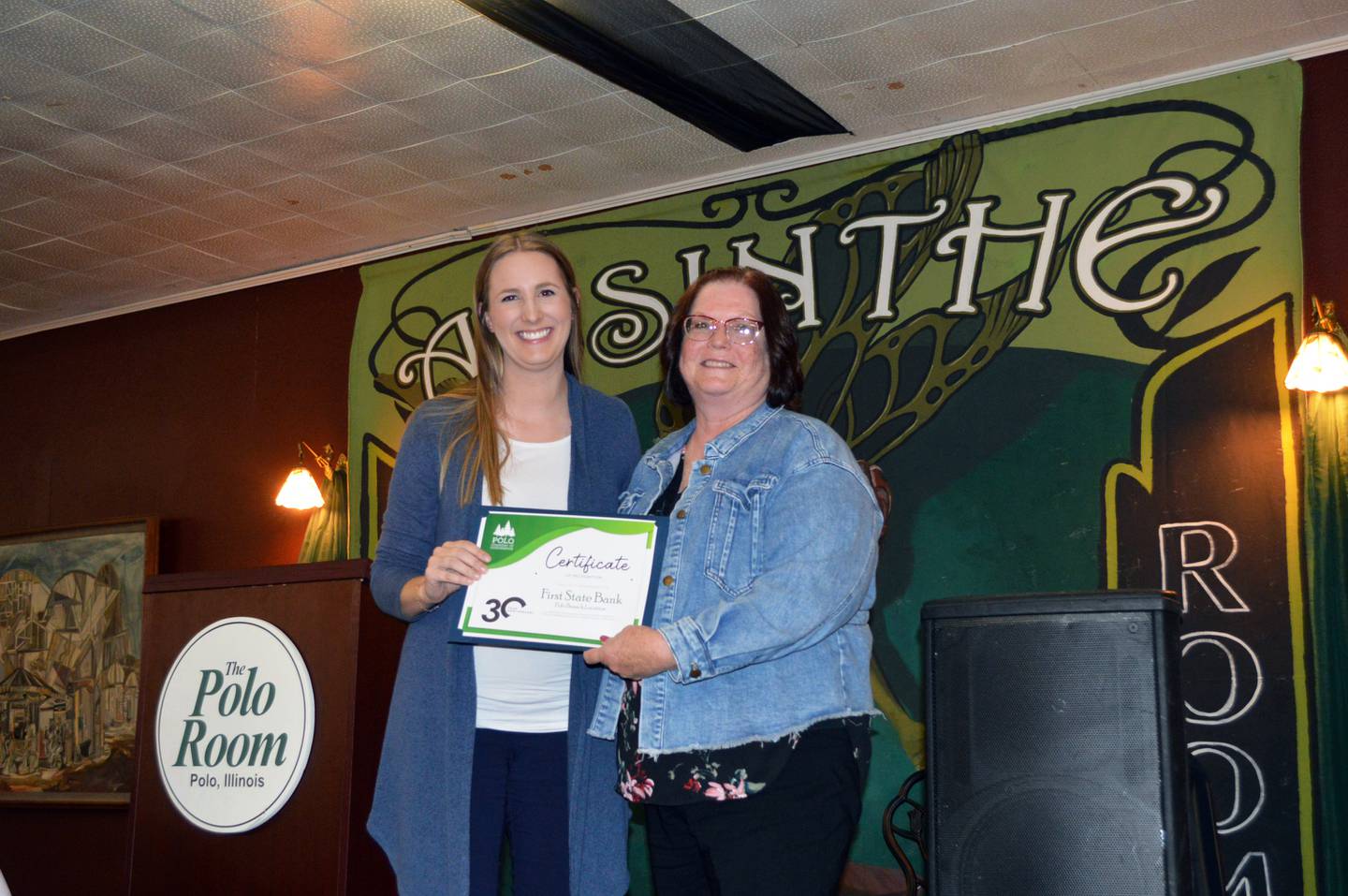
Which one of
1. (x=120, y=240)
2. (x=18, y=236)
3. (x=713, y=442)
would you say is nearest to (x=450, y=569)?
(x=713, y=442)

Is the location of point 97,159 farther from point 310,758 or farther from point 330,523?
point 310,758

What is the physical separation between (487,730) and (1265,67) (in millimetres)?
3152

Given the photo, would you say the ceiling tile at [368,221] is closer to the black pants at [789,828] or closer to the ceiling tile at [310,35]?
the ceiling tile at [310,35]

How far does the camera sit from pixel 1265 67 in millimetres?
3668

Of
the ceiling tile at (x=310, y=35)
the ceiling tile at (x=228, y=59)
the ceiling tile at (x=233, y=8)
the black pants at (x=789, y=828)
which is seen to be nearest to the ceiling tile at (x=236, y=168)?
the ceiling tile at (x=228, y=59)

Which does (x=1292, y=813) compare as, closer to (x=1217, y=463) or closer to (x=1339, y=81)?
(x=1217, y=463)

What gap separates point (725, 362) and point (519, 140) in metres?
2.70

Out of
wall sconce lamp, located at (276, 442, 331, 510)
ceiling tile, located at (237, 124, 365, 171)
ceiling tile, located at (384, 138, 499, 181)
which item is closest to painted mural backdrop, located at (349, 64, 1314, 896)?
ceiling tile, located at (384, 138, 499, 181)

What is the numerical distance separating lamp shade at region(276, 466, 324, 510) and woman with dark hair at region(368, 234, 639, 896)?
3.53 m

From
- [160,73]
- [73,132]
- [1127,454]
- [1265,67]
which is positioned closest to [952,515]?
[1127,454]

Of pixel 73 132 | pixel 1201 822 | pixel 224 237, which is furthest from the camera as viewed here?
pixel 224 237

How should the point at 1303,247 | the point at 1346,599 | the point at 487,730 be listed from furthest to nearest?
1. the point at 1303,247
2. the point at 1346,599
3. the point at 487,730

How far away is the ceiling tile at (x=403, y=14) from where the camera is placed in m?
3.42

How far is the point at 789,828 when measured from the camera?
1609mm
